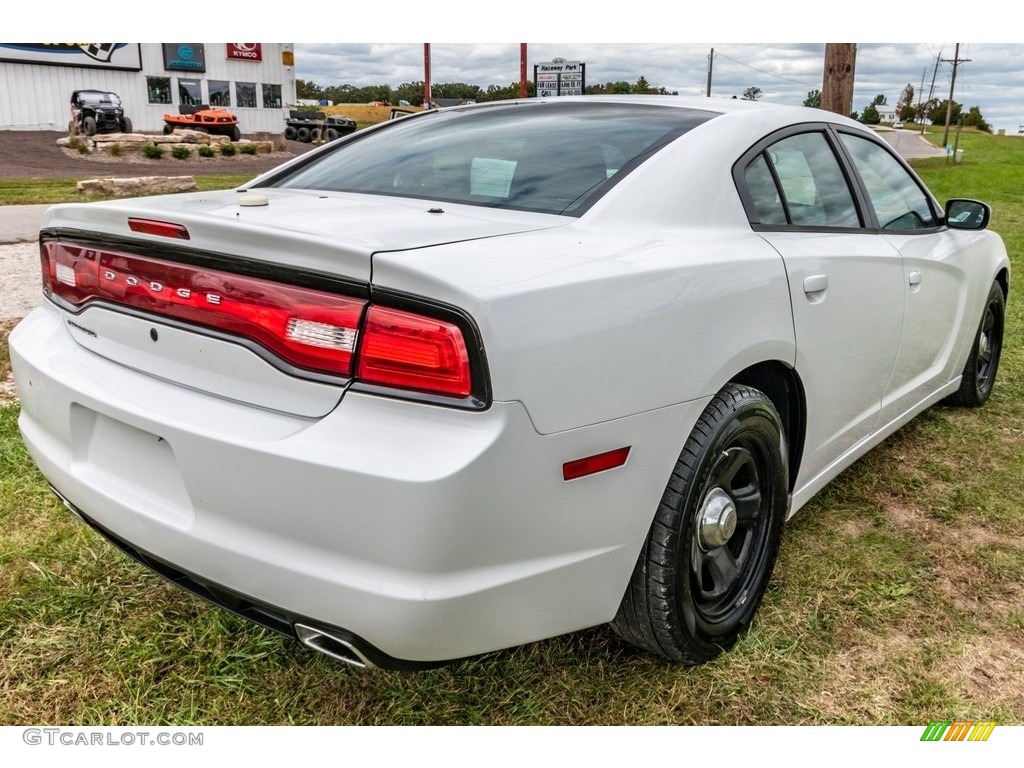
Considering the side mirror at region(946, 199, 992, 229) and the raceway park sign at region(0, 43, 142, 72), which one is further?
the raceway park sign at region(0, 43, 142, 72)

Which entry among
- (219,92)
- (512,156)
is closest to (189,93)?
(219,92)

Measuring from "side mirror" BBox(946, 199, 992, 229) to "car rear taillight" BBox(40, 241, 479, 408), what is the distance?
9.32 feet

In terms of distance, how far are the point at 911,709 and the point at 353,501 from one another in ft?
5.01

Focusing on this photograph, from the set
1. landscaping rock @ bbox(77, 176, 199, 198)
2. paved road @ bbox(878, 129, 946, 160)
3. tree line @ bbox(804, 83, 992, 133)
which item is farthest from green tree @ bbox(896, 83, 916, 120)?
landscaping rock @ bbox(77, 176, 199, 198)

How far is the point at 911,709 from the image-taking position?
216 centimetres

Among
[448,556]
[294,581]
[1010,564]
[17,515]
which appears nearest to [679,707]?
[448,556]

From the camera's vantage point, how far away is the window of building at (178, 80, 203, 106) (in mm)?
38188

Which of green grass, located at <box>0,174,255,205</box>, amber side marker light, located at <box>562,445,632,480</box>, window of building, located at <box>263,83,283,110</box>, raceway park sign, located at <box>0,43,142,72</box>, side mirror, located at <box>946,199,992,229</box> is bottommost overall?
green grass, located at <box>0,174,255,205</box>

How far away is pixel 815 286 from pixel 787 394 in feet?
1.04

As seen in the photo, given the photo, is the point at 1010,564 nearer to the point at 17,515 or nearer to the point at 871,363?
the point at 871,363

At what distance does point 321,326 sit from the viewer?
5.42ft

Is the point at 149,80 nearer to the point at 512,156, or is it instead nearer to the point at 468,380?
the point at 512,156

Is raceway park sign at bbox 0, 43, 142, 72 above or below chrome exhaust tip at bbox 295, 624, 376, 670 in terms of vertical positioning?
above

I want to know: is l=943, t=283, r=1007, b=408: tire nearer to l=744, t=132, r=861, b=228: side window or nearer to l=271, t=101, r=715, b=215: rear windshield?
l=744, t=132, r=861, b=228: side window
